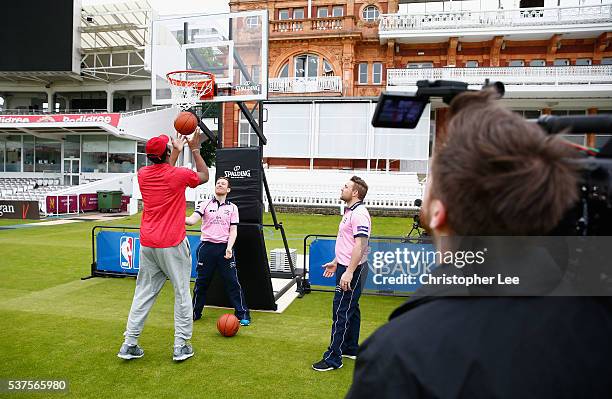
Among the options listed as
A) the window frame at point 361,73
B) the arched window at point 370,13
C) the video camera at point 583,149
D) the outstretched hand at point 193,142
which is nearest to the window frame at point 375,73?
the window frame at point 361,73

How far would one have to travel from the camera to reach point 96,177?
101ft

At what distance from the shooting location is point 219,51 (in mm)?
8922

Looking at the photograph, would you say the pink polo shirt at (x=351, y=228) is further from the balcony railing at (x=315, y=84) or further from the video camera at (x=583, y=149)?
the balcony railing at (x=315, y=84)

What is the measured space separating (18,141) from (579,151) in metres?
38.8

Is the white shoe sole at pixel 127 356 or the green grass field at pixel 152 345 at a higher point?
the white shoe sole at pixel 127 356

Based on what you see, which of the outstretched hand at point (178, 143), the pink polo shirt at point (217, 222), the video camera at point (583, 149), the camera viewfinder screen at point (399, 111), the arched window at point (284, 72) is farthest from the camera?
the arched window at point (284, 72)

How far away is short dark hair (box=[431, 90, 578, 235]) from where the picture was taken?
39.2 inches

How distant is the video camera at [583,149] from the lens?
113 centimetres

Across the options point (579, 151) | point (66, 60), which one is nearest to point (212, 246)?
point (579, 151)

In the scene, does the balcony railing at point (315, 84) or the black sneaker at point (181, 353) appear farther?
the balcony railing at point (315, 84)

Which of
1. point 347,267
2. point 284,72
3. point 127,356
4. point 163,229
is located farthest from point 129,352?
point 284,72

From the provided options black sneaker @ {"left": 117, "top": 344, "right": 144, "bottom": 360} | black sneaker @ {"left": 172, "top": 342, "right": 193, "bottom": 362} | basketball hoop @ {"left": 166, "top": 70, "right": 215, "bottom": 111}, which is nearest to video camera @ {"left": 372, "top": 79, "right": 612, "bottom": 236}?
black sneaker @ {"left": 172, "top": 342, "right": 193, "bottom": 362}

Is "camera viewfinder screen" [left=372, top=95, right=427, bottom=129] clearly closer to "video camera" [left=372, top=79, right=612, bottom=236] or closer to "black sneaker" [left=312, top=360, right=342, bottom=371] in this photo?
"video camera" [left=372, top=79, right=612, bottom=236]

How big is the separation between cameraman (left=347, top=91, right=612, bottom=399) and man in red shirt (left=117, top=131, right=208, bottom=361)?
152 inches
